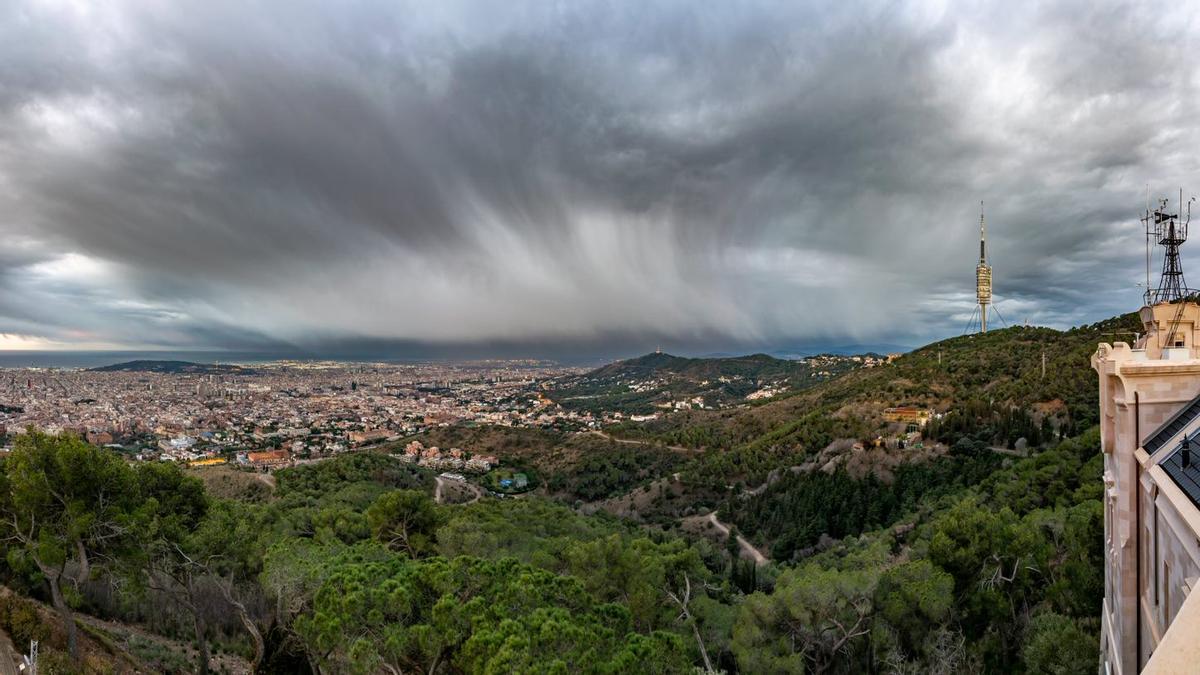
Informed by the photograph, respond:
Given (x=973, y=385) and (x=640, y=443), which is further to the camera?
(x=640, y=443)

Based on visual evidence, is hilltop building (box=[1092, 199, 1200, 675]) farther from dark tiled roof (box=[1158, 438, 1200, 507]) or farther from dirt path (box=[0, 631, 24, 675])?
dirt path (box=[0, 631, 24, 675])

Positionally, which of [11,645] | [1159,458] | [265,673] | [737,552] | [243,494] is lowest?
[737,552]

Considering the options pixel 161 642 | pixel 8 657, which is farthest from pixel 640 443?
pixel 8 657

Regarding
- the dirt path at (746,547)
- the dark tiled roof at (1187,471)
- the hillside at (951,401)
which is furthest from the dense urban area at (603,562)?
the dark tiled roof at (1187,471)

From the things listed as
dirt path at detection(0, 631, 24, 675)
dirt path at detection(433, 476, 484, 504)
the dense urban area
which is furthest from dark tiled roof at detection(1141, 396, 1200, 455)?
dirt path at detection(433, 476, 484, 504)

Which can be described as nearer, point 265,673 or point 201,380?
point 265,673

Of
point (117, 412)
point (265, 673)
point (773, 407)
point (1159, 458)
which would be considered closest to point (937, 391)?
point (773, 407)

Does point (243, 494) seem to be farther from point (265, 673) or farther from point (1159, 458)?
point (1159, 458)

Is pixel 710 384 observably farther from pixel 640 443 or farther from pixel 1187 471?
pixel 1187 471
